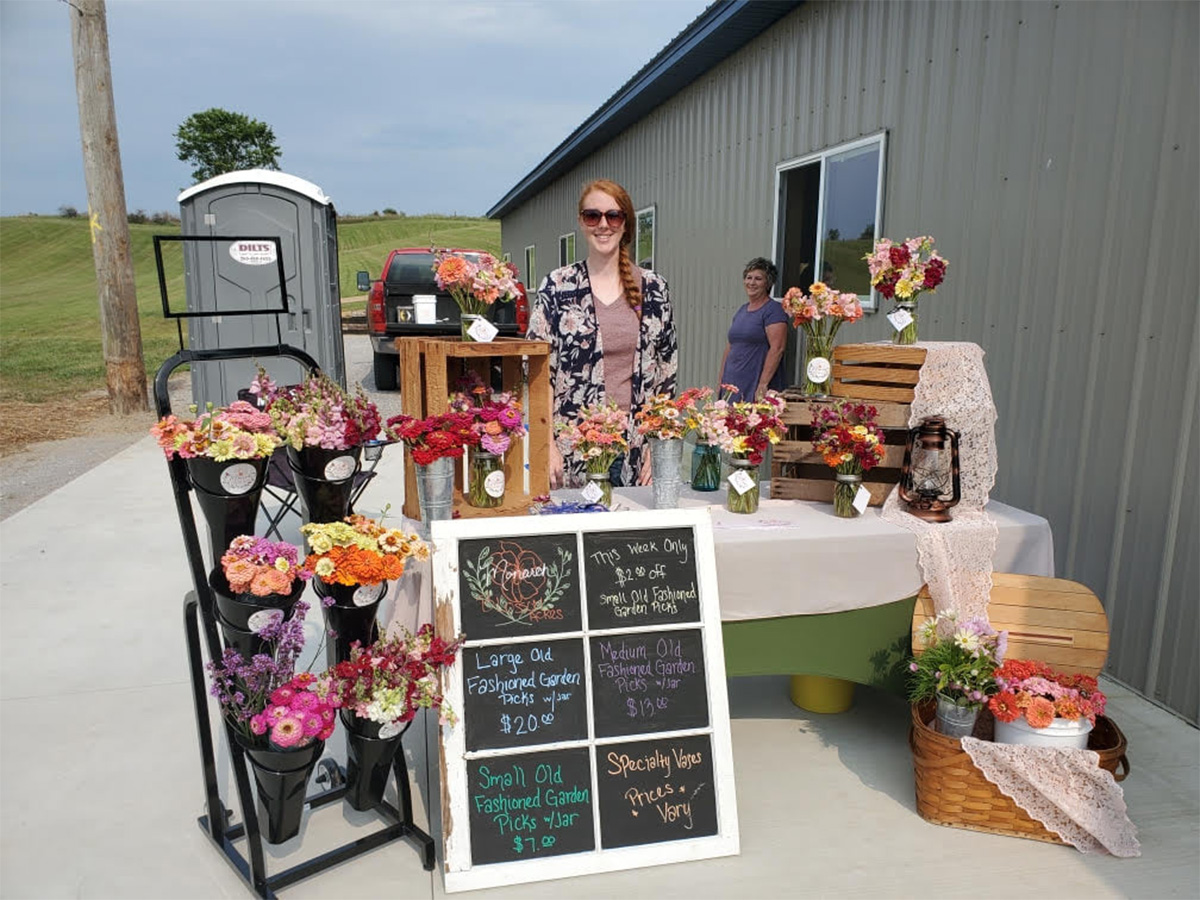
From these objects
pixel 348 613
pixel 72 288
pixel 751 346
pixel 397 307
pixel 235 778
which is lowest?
pixel 235 778

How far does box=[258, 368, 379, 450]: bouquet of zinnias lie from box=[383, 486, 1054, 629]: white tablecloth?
0.44 m

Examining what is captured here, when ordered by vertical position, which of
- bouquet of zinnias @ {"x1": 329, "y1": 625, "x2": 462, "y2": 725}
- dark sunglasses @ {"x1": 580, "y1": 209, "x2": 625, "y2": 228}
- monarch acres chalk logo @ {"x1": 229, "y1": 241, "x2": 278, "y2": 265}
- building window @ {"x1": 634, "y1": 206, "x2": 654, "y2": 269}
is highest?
building window @ {"x1": 634, "y1": 206, "x2": 654, "y2": 269}

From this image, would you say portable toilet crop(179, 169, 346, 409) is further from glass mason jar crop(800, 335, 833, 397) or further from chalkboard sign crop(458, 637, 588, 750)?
chalkboard sign crop(458, 637, 588, 750)

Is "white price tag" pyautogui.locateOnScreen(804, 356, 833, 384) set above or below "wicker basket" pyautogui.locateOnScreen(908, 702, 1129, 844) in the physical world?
above

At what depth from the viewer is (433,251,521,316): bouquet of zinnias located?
2.34 m

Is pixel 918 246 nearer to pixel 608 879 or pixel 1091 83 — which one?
pixel 1091 83

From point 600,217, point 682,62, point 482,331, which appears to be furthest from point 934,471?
point 682,62

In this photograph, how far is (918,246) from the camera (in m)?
2.78

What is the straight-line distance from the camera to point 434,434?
2072mm

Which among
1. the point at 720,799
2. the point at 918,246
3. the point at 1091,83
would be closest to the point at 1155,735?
the point at 720,799

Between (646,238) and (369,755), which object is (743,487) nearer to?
(369,755)

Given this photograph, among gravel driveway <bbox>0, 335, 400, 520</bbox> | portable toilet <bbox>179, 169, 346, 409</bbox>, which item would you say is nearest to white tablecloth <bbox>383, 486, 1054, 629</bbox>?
gravel driveway <bbox>0, 335, 400, 520</bbox>

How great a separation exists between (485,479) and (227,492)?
0.70 meters

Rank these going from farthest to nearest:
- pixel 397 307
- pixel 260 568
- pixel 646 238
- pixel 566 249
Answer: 1. pixel 566 249
2. pixel 397 307
3. pixel 646 238
4. pixel 260 568
